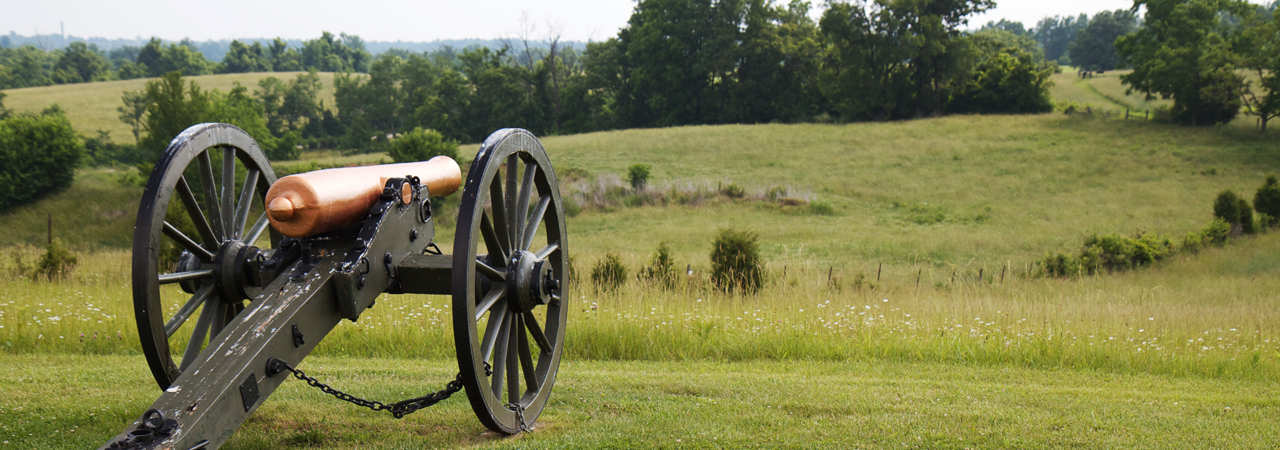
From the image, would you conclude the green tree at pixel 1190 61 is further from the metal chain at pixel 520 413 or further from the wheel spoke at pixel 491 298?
the wheel spoke at pixel 491 298

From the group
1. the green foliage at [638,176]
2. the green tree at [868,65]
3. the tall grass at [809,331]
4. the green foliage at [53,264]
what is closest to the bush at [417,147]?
the green foliage at [638,176]

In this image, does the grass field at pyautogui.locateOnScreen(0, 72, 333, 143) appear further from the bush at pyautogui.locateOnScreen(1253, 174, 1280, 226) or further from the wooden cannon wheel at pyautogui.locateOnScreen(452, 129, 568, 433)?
the wooden cannon wheel at pyautogui.locateOnScreen(452, 129, 568, 433)

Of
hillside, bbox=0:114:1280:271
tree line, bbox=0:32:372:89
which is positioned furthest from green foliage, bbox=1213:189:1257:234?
tree line, bbox=0:32:372:89

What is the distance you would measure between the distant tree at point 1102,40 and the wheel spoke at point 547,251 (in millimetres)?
100920

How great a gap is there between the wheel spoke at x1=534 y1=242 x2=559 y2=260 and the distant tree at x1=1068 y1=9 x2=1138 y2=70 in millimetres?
100920

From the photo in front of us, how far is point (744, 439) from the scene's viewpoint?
4.05 meters

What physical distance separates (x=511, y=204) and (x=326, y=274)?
36.5 inches

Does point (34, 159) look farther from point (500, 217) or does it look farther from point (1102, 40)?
point (1102, 40)

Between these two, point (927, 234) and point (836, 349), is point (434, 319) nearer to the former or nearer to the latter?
point (836, 349)

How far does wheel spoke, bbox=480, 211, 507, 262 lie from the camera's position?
3.63 metres

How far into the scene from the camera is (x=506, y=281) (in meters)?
3.69

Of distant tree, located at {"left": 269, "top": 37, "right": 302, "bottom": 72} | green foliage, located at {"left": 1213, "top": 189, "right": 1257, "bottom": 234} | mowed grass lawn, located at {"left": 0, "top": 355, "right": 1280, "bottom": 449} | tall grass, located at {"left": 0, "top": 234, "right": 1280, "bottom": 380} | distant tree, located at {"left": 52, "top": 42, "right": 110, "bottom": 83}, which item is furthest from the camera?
distant tree, located at {"left": 269, "top": 37, "right": 302, "bottom": 72}

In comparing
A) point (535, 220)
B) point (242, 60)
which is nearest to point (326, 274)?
point (535, 220)

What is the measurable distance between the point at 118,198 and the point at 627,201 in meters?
21.3
